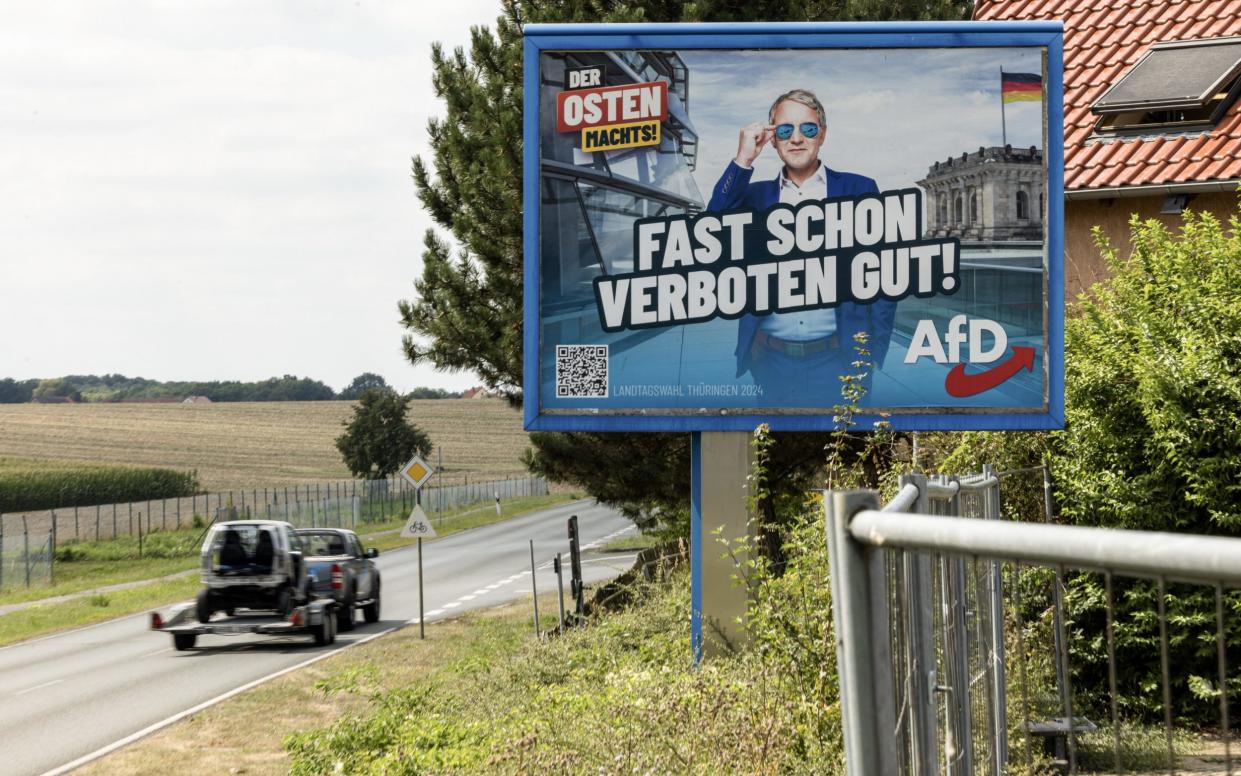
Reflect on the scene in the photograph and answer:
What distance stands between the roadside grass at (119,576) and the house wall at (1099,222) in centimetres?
1971

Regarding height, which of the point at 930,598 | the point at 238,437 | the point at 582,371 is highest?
the point at 582,371

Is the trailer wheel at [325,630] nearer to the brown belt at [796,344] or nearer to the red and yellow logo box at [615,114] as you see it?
the red and yellow logo box at [615,114]

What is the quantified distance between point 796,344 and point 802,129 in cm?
212

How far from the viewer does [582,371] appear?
1373cm

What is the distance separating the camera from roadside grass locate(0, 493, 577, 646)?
29812 millimetres

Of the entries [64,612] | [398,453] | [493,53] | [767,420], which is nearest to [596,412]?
[767,420]

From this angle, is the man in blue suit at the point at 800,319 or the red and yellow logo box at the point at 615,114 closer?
the man in blue suit at the point at 800,319

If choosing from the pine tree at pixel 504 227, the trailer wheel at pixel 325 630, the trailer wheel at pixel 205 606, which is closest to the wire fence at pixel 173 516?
the trailer wheel at pixel 205 606

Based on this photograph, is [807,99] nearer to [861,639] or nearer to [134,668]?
[861,639]

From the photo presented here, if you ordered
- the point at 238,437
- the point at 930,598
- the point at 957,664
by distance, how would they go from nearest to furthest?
the point at 930,598 → the point at 957,664 → the point at 238,437

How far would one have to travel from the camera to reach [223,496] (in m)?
78.6

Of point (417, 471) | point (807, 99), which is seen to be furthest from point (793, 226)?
point (417, 471)

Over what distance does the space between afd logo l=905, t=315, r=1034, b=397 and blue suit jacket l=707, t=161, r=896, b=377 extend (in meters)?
0.32

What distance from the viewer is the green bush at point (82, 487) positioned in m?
71.3
